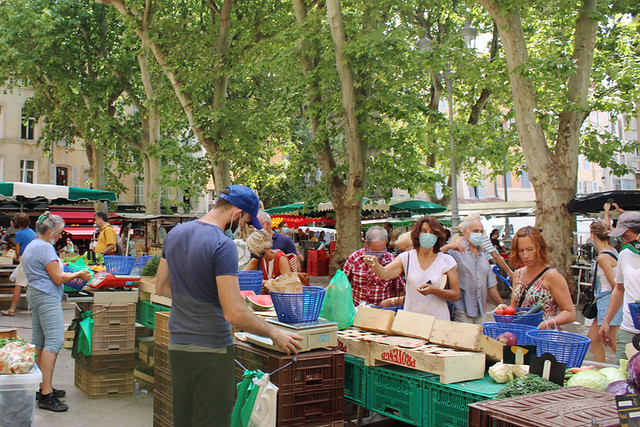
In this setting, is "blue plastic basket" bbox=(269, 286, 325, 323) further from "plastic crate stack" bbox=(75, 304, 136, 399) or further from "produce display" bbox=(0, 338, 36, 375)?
"plastic crate stack" bbox=(75, 304, 136, 399)

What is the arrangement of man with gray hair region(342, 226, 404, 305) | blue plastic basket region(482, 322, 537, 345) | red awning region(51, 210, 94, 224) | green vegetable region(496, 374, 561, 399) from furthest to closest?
red awning region(51, 210, 94, 224)
man with gray hair region(342, 226, 404, 305)
blue plastic basket region(482, 322, 537, 345)
green vegetable region(496, 374, 561, 399)

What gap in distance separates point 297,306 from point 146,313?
3126mm

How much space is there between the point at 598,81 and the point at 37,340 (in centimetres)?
1615

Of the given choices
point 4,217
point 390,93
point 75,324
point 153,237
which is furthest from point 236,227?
point 4,217

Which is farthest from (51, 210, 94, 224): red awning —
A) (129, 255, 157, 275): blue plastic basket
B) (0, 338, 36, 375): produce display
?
(0, 338, 36, 375): produce display

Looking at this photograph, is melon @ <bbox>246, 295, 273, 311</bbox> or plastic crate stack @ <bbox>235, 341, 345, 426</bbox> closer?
plastic crate stack @ <bbox>235, 341, 345, 426</bbox>

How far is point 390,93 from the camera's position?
14.8 m

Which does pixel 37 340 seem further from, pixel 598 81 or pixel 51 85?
pixel 51 85

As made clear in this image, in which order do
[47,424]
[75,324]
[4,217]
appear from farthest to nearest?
[4,217], [75,324], [47,424]

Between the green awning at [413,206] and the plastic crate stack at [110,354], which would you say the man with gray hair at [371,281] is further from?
the green awning at [413,206]

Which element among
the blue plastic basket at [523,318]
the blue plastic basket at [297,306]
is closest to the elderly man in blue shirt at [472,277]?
the blue plastic basket at [523,318]

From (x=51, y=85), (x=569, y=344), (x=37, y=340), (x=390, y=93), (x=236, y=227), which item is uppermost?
(x=51, y=85)

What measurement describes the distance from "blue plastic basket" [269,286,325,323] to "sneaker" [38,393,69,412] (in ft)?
A: 10.2

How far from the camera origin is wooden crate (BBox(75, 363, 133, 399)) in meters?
6.38
